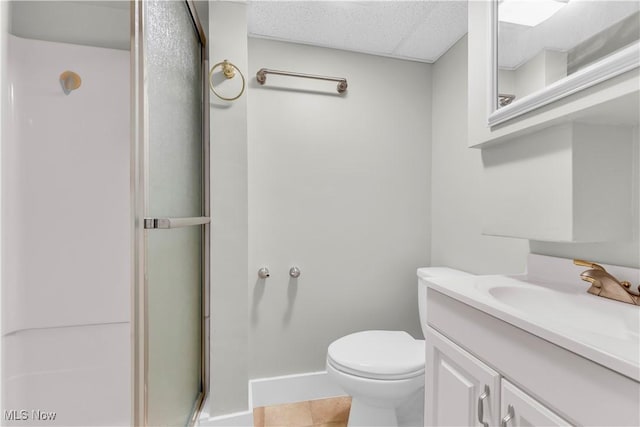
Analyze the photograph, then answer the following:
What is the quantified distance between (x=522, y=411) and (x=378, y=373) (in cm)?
65

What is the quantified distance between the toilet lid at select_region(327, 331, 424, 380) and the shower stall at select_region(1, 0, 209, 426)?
2.24 ft

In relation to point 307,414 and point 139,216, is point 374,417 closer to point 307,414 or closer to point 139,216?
point 307,414

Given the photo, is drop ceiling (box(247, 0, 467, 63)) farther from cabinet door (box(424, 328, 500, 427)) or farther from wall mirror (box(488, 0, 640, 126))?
cabinet door (box(424, 328, 500, 427))

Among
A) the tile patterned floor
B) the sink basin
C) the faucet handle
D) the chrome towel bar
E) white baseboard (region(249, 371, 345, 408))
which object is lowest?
the tile patterned floor

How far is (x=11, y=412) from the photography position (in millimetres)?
578

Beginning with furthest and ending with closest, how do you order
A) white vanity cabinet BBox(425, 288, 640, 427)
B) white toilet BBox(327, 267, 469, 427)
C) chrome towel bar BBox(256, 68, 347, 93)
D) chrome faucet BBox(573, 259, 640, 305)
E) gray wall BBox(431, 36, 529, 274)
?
chrome towel bar BBox(256, 68, 347, 93) → gray wall BBox(431, 36, 529, 274) → white toilet BBox(327, 267, 469, 427) → chrome faucet BBox(573, 259, 640, 305) → white vanity cabinet BBox(425, 288, 640, 427)

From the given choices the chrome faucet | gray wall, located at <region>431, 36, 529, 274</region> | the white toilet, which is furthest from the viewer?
gray wall, located at <region>431, 36, 529, 274</region>

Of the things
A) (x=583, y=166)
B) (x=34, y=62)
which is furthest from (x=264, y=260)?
(x=583, y=166)

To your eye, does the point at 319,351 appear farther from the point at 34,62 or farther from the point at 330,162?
the point at 34,62

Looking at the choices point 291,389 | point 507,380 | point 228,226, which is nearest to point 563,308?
point 507,380

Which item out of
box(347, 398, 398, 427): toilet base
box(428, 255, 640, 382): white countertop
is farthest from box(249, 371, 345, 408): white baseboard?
box(428, 255, 640, 382): white countertop

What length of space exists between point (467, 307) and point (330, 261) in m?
1.02

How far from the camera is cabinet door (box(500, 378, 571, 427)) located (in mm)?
606

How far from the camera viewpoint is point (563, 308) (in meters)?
0.87
